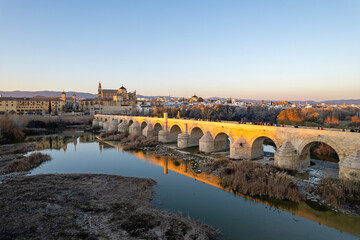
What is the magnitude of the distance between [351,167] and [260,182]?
3748mm

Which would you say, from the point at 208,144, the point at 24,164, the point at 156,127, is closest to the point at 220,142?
the point at 208,144

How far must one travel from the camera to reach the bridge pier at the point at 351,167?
9.55 meters

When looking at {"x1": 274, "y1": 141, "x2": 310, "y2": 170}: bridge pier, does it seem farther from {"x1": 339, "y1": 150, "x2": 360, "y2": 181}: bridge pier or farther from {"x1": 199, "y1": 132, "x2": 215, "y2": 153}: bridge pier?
{"x1": 199, "y1": 132, "x2": 215, "y2": 153}: bridge pier

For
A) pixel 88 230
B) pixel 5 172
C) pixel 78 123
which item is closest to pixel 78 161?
pixel 5 172

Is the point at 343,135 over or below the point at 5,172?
over

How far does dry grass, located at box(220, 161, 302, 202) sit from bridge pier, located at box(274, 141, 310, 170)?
635 millimetres

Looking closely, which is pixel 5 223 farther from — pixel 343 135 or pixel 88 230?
pixel 343 135

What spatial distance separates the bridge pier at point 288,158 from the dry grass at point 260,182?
635 millimetres

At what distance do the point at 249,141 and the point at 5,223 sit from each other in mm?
12644

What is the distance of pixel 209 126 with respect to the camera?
18.3 meters

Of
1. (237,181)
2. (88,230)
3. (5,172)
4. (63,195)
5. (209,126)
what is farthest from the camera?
(209,126)

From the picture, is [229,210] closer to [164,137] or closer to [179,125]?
[179,125]

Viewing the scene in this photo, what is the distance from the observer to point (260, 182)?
10.1 meters

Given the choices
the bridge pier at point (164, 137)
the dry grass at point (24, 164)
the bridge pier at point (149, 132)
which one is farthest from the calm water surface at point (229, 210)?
the bridge pier at point (149, 132)
